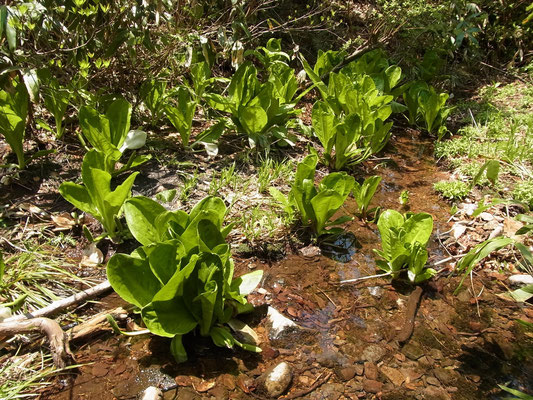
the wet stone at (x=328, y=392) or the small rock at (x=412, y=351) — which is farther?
the small rock at (x=412, y=351)

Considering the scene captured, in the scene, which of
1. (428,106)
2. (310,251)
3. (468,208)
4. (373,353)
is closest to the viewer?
(373,353)

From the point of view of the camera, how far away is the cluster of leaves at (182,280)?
5.60ft

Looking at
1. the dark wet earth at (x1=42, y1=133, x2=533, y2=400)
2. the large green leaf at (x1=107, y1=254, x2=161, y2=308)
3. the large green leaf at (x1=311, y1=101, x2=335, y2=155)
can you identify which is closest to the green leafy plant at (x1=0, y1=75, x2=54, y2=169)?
the dark wet earth at (x1=42, y1=133, x2=533, y2=400)

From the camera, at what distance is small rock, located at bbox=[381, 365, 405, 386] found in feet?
6.02

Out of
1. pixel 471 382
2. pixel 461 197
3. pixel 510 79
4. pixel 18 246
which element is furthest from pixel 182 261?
pixel 510 79

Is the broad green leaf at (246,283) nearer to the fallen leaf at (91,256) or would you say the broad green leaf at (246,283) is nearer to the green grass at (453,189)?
the fallen leaf at (91,256)

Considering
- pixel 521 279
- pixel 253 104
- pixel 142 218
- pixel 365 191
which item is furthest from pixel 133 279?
pixel 521 279

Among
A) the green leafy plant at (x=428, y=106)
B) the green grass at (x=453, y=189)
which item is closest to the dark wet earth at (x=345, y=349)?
the green grass at (x=453, y=189)

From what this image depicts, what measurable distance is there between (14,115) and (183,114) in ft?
3.62

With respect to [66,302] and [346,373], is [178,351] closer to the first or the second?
[66,302]

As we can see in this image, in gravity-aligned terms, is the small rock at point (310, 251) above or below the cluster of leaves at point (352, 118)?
below

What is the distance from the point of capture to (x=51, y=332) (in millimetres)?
1724

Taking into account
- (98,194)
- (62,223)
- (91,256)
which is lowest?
(91,256)

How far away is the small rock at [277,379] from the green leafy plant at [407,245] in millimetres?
939
